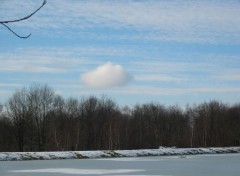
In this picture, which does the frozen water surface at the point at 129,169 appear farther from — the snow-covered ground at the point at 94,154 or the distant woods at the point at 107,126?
the distant woods at the point at 107,126

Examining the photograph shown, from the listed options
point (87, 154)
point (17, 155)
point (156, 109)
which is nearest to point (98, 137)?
point (156, 109)

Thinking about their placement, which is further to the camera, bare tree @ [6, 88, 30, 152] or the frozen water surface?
bare tree @ [6, 88, 30, 152]

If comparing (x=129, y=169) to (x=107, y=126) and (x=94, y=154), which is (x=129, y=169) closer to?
(x=94, y=154)

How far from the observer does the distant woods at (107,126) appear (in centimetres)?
6109

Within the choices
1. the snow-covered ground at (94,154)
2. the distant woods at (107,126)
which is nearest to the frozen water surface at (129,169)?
the snow-covered ground at (94,154)

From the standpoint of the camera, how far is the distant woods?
61094 millimetres

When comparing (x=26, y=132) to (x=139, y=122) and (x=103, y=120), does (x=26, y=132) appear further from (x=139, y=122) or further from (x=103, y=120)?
(x=139, y=122)

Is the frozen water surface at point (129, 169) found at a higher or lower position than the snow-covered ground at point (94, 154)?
lower

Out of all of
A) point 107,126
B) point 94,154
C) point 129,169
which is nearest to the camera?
point 129,169

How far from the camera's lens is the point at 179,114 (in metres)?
82.9

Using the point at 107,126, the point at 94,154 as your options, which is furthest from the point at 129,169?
the point at 107,126

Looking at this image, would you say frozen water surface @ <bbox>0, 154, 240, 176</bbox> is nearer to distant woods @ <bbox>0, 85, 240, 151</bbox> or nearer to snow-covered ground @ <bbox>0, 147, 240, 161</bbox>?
snow-covered ground @ <bbox>0, 147, 240, 161</bbox>

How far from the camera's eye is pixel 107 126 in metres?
71.2

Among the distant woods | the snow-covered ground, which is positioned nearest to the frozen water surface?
the snow-covered ground
